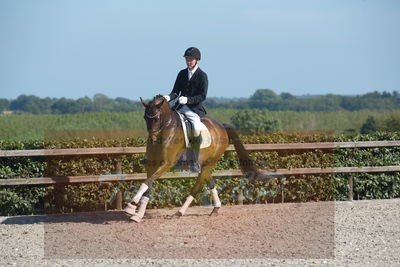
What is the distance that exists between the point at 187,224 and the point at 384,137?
5.53 meters

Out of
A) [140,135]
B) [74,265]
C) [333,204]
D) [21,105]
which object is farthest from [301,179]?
[21,105]

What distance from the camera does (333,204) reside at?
12.1 meters

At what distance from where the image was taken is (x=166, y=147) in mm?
9570

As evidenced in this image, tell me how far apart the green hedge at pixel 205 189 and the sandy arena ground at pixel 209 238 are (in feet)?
1.80

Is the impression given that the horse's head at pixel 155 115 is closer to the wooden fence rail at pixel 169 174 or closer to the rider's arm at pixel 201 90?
the rider's arm at pixel 201 90

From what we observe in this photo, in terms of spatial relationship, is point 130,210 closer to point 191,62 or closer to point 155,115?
point 155,115

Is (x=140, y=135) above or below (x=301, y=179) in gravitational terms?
above

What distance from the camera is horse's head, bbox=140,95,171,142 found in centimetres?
906

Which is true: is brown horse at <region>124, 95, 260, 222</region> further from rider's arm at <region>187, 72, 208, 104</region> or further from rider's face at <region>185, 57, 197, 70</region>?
rider's face at <region>185, 57, 197, 70</region>

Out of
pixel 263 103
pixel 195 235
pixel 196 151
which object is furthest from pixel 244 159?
pixel 263 103

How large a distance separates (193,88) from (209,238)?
2461 mm

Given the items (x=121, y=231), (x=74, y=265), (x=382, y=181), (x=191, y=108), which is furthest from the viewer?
(x=382, y=181)

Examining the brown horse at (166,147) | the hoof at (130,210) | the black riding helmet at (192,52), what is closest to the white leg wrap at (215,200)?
the brown horse at (166,147)

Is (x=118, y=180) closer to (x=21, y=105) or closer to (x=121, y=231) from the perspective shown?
(x=121, y=231)
